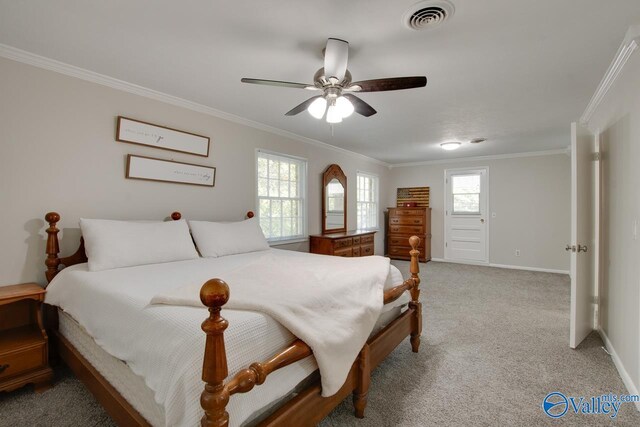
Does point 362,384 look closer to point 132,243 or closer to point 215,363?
point 215,363

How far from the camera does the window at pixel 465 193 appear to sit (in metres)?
6.20

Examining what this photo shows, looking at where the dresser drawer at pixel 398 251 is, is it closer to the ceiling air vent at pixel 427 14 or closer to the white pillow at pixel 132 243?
the white pillow at pixel 132 243

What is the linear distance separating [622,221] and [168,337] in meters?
2.97

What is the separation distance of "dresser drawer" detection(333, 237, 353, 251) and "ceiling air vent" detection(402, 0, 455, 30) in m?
3.08

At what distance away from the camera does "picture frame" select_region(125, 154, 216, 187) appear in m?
2.70

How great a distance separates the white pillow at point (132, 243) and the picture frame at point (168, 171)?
0.54m

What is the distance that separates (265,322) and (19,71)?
2.63 meters

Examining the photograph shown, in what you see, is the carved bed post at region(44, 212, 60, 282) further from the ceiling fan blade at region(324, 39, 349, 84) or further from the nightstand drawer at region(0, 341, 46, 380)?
the ceiling fan blade at region(324, 39, 349, 84)

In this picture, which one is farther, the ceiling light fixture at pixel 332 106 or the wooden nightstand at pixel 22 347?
the ceiling light fixture at pixel 332 106

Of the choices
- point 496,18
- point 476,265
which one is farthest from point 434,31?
point 476,265

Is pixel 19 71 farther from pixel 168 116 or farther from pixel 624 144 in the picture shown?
pixel 624 144

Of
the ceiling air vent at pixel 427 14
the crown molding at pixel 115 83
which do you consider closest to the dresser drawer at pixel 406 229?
the crown molding at pixel 115 83

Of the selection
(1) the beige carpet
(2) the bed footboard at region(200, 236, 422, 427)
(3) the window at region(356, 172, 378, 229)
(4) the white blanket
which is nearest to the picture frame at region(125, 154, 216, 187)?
(4) the white blanket

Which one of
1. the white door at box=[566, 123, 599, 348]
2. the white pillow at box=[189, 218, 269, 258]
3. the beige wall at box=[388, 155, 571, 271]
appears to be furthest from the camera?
the beige wall at box=[388, 155, 571, 271]
